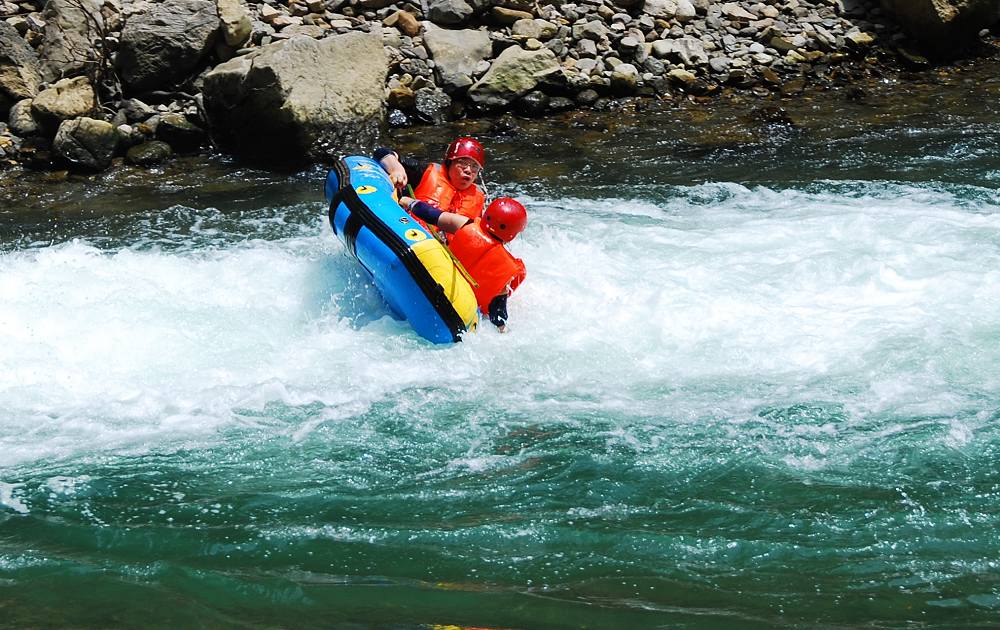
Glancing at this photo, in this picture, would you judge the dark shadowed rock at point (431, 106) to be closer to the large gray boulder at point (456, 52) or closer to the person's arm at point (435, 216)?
the large gray boulder at point (456, 52)

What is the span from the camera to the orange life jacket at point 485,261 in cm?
598

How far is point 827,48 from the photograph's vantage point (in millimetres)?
12094

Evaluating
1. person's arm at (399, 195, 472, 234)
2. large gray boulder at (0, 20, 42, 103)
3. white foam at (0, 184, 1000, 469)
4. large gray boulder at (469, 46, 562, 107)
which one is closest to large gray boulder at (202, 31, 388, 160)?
large gray boulder at (469, 46, 562, 107)

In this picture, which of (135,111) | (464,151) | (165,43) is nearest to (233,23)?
(165,43)

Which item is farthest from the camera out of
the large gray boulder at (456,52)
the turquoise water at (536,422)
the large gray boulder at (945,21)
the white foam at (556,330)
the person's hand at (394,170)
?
the large gray boulder at (945,21)

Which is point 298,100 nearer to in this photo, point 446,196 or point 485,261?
point 446,196

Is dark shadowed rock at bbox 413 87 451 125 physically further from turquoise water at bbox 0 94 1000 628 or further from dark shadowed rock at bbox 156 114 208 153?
turquoise water at bbox 0 94 1000 628

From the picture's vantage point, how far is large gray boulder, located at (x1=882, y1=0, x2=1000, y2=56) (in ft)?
39.1

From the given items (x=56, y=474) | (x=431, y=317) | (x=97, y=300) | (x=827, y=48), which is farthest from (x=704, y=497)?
(x=827, y=48)

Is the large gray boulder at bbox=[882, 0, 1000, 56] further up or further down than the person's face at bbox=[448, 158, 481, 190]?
further down

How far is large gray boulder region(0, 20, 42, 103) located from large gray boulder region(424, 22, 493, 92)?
396cm

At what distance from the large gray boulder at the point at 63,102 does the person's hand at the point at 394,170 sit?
390cm

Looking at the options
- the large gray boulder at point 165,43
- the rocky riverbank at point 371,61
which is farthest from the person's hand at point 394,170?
the large gray boulder at point 165,43

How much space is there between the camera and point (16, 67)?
9.96 metres
